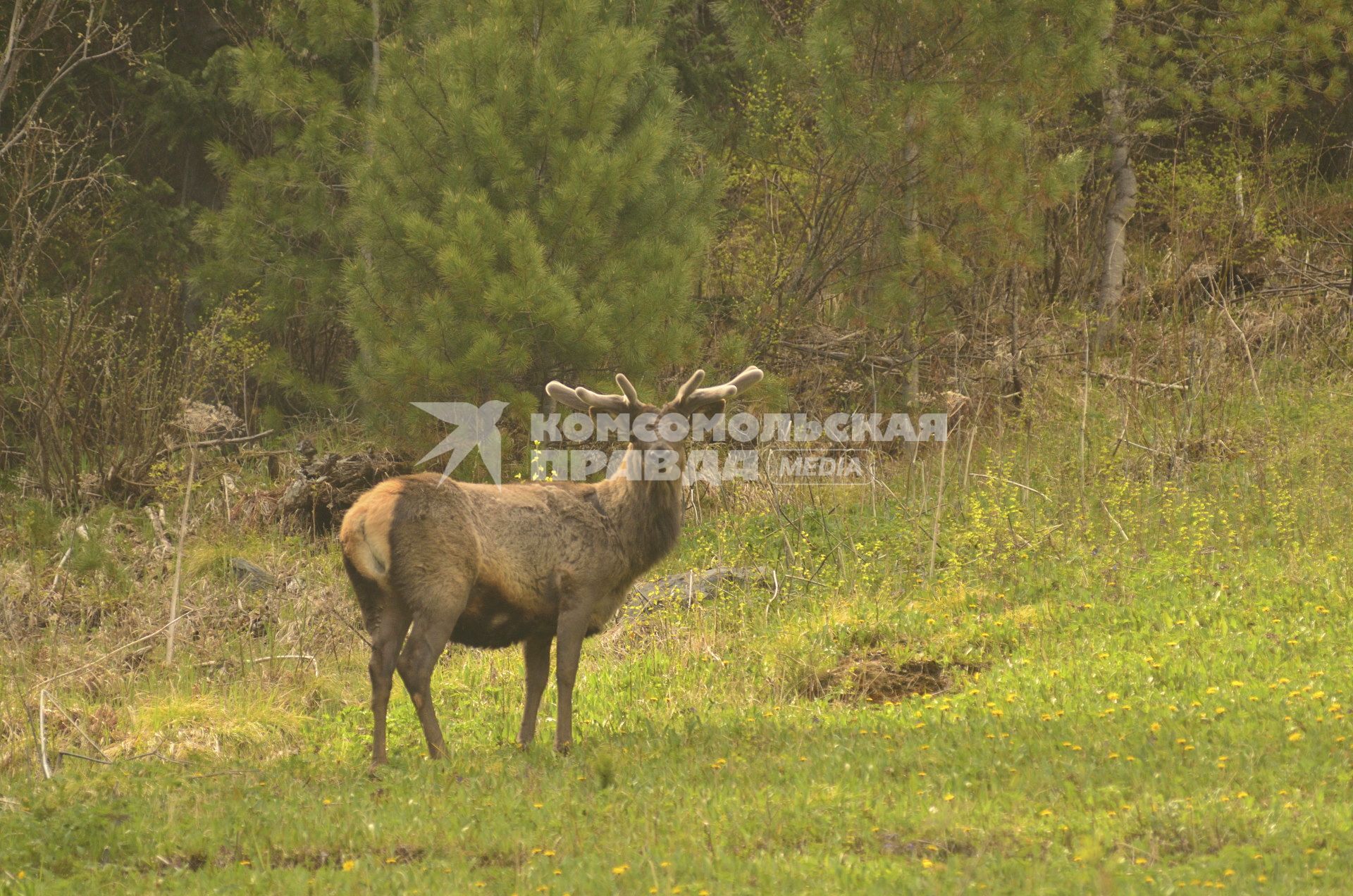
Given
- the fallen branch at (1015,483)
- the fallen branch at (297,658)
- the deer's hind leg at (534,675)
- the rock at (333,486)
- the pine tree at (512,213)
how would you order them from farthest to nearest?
the rock at (333,486), the pine tree at (512,213), the fallen branch at (1015,483), the fallen branch at (297,658), the deer's hind leg at (534,675)

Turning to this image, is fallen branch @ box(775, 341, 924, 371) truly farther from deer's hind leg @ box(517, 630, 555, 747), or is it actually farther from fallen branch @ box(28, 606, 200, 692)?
deer's hind leg @ box(517, 630, 555, 747)

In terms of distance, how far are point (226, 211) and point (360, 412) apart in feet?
9.12

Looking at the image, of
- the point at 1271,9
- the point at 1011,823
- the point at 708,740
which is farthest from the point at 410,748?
the point at 1271,9

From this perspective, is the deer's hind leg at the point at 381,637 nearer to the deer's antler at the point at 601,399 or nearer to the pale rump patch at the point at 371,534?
the pale rump patch at the point at 371,534

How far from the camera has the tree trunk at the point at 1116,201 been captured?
62.2ft

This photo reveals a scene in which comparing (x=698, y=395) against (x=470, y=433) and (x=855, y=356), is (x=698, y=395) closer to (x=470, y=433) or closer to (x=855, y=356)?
(x=470, y=433)

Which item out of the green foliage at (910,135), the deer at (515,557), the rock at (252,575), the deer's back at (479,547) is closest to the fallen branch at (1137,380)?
the green foliage at (910,135)

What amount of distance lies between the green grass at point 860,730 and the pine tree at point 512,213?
2134 mm

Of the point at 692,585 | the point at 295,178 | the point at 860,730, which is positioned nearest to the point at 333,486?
the point at 295,178

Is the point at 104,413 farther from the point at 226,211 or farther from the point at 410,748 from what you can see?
the point at 410,748

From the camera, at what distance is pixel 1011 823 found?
625cm

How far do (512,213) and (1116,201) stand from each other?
9.83 m

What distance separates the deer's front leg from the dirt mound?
6.48 feet

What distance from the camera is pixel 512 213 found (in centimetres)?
1320
